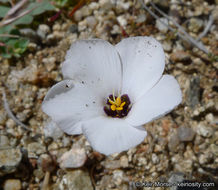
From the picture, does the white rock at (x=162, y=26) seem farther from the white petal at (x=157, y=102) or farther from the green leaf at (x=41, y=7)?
the white petal at (x=157, y=102)

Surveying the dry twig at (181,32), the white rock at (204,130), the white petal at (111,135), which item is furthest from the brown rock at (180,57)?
the white petal at (111,135)

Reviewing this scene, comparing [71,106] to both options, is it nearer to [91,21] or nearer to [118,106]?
[118,106]

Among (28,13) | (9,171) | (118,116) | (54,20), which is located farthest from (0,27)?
(118,116)

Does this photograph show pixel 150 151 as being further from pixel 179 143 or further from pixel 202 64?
pixel 202 64

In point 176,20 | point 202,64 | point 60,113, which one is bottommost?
point 202,64

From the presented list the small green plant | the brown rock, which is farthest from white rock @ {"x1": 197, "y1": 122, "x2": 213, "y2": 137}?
the small green plant

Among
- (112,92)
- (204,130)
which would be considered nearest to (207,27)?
(204,130)
